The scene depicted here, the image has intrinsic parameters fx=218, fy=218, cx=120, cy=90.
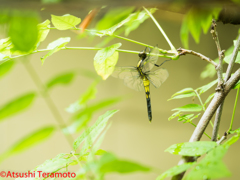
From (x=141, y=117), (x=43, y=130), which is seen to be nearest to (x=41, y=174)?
(x=43, y=130)

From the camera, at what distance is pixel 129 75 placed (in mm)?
475

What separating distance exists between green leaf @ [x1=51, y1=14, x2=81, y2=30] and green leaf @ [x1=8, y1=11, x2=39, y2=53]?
198mm

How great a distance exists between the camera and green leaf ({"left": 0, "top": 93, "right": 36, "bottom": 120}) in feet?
0.40

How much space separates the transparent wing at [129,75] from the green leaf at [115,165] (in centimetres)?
35

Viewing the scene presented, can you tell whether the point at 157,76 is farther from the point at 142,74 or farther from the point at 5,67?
the point at 5,67

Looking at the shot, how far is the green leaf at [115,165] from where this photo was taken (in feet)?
0.36

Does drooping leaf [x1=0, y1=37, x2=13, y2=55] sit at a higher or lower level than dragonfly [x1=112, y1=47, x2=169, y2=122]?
higher

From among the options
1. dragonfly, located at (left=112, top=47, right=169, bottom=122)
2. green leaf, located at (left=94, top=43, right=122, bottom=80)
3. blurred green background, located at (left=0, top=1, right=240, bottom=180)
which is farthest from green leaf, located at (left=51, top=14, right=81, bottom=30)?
blurred green background, located at (left=0, top=1, right=240, bottom=180)

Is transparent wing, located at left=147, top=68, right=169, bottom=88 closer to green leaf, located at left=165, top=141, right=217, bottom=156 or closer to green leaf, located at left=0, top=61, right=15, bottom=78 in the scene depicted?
green leaf, located at left=165, top=141, right=217, bottom=156

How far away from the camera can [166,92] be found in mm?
1163

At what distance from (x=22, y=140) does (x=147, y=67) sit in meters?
0.40

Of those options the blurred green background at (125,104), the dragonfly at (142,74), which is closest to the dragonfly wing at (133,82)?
the dragonfly at (142,74)

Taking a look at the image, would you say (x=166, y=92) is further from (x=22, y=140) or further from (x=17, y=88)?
(x=22, y=140)

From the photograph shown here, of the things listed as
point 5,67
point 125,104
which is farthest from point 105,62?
point 125,104
